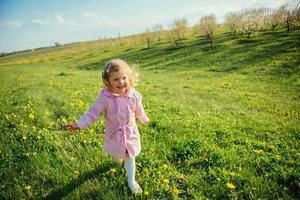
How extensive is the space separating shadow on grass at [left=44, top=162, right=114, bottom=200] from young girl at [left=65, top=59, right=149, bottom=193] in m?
0.75

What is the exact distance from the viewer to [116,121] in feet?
16.2

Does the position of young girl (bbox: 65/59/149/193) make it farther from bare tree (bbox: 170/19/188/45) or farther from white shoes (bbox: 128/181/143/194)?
bare tree (bbox: 170/19/188/45)

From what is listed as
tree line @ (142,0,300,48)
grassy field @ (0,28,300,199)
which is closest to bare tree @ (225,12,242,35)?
tree line @ (142,0,300,48)

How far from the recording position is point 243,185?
4.98 metres

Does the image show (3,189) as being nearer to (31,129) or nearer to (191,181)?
(31,129)

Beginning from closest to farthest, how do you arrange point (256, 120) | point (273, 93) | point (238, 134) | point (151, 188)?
point (151, 188)
point (238, 134)
point (256, 120)
point (273, 93)

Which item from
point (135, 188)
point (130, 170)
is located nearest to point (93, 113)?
point (130, 170)

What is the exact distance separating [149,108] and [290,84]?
14164mm

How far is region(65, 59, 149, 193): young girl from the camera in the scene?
15.8 feet

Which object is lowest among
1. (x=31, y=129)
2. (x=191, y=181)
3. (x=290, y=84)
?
(x=290, y=84)

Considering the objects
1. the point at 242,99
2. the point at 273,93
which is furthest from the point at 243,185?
the point at 273,93

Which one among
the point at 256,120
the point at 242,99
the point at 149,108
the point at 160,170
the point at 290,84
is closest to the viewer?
the point at 160,170

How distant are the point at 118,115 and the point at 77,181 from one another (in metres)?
1.51

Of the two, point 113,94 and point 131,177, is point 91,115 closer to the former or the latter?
point 113,94
